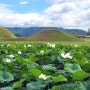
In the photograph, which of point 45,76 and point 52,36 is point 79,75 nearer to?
point 45,76

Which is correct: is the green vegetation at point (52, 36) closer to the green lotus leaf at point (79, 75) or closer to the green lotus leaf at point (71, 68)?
the green lotus leaf at point (71, 68)

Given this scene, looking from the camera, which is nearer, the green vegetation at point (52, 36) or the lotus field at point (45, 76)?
the lotus field at point (45, 76)

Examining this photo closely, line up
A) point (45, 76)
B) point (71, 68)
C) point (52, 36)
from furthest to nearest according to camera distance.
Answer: point (52, 36) → point (71, 68) → point (45, 76)

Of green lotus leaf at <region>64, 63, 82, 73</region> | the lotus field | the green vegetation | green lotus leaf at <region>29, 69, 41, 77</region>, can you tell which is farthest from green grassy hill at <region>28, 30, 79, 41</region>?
green lotus leaf at <region>29, 69, 41, 77</region>

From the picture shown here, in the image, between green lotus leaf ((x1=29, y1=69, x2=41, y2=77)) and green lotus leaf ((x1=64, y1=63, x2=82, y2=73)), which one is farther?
green lotus leaf ((x1=64, y1=63, x2=82, y2=73))

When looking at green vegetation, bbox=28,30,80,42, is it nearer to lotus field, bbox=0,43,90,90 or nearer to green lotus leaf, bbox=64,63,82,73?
lotus field, bbox=0,43,90,90

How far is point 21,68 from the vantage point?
3.58 m

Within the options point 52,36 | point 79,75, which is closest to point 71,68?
point 79,75

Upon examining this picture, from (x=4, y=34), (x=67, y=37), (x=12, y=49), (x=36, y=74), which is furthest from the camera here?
(x=4, y=34)

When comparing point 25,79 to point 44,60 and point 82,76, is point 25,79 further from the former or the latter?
point 44,60

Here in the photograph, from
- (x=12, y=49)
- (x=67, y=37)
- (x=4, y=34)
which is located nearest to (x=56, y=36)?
(x=67, y=37)

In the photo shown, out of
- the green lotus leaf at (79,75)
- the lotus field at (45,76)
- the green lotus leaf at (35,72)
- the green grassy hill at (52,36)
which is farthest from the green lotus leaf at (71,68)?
the green grassy hill at (52,36)

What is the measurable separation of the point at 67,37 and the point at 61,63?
195 ft

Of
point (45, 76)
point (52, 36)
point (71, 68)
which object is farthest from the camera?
point (52, 36)
